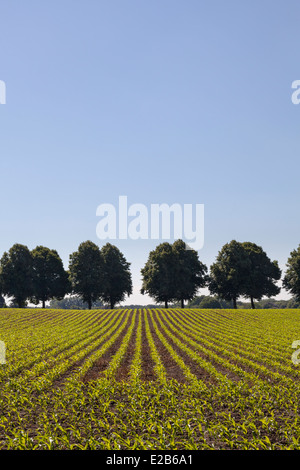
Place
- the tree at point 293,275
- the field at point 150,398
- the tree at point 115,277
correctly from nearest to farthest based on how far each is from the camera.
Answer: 1. the field at point 150,398
2. the tree at point 293,275
3. the tree at point 115,277

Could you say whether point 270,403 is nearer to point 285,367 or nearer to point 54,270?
point 285,367

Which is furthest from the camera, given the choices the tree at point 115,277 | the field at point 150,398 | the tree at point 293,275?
the tree at point 115,277

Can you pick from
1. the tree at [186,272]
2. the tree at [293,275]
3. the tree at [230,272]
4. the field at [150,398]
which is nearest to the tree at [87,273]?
the tree at [186,272]

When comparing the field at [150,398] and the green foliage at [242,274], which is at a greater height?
the green foliage at [242,274]

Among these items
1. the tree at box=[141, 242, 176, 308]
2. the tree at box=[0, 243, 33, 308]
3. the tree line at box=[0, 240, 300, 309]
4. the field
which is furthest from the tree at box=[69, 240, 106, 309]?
the field

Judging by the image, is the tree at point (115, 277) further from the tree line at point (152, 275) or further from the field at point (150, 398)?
the field at point (150, 398)

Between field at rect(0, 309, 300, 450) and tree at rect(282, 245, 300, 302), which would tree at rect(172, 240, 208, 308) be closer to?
tree at rect(282, 245, 300, 302)

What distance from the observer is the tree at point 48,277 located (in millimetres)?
75312

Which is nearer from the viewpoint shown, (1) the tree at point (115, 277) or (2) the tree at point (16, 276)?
(2) the tree at point (16, 276)

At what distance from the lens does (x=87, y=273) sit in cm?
7481

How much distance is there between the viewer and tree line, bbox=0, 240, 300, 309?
237ft

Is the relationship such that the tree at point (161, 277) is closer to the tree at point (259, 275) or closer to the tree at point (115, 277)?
the tree at point (115, 277)

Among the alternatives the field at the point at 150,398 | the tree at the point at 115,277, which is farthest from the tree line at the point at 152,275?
the field at the point at 150,398

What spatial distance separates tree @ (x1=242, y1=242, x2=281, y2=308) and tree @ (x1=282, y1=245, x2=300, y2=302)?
270cm
